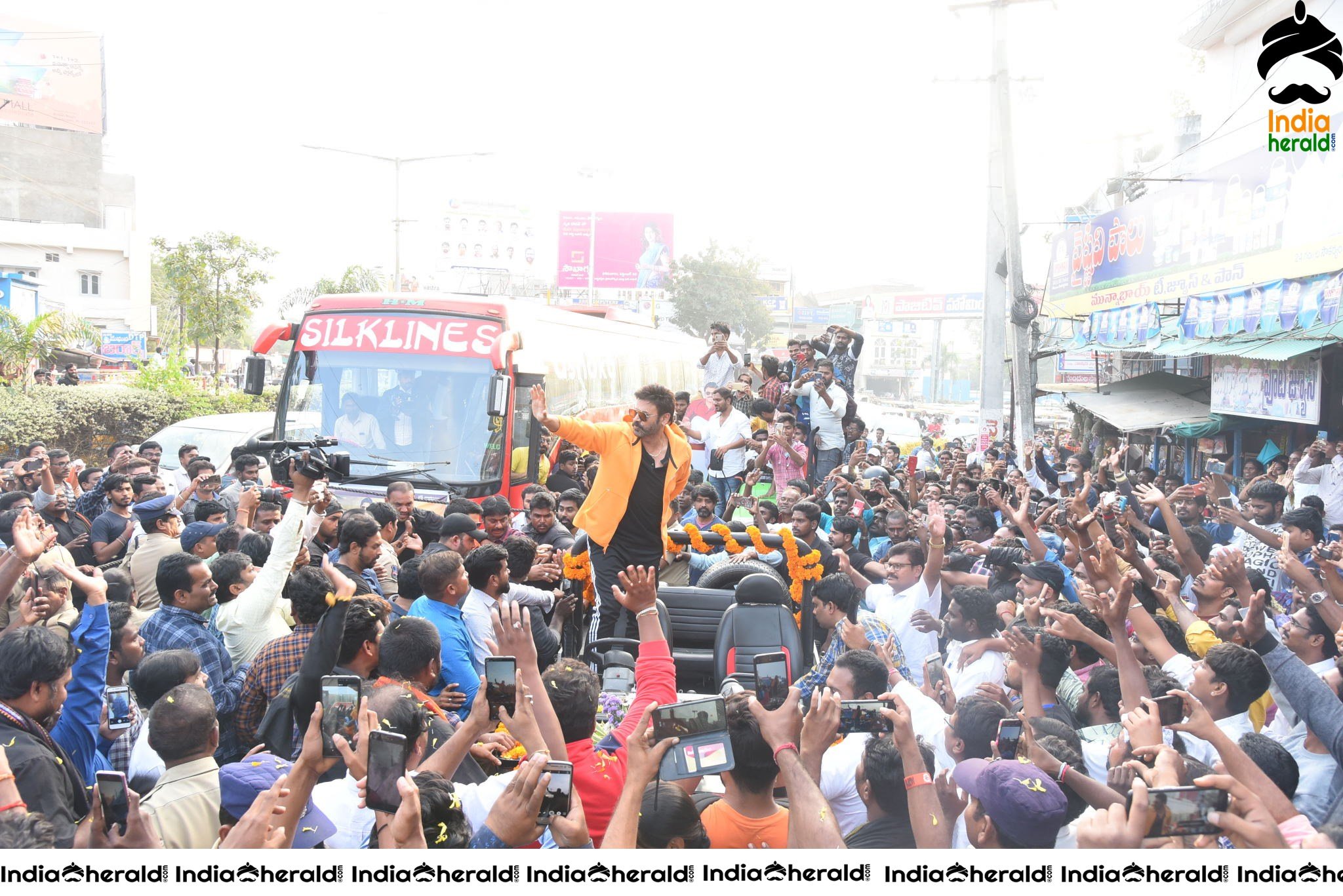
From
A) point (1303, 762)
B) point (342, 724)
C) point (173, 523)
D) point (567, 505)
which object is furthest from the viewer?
point (567, 505)

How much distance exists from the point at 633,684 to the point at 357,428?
238 inches

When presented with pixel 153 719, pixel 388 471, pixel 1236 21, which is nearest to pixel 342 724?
pixel 153 719

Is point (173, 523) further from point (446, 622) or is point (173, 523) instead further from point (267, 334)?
point (267, 334)

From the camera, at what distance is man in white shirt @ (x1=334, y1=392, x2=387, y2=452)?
32.6 feet

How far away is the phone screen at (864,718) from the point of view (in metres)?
2.96

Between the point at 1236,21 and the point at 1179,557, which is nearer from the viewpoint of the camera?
the point at 1179,557

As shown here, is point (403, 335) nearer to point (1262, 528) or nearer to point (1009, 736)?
point (1262, 528)

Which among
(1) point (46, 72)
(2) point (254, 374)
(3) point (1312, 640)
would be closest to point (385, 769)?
(3) point (1312, 640)

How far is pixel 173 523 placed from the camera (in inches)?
248

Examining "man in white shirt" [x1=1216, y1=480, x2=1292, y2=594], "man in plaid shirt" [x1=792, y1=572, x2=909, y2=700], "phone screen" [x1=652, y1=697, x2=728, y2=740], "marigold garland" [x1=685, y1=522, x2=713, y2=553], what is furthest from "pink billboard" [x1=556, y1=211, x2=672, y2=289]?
"phone screen" [x1=652, y1=697, x2=728, y2=740]

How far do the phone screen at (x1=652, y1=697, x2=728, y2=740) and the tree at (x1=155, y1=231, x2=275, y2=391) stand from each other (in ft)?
84.9

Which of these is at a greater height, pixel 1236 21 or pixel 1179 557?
pixel 1236 21

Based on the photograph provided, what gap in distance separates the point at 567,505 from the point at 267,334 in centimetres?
414

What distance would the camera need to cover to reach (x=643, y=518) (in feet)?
19.1
